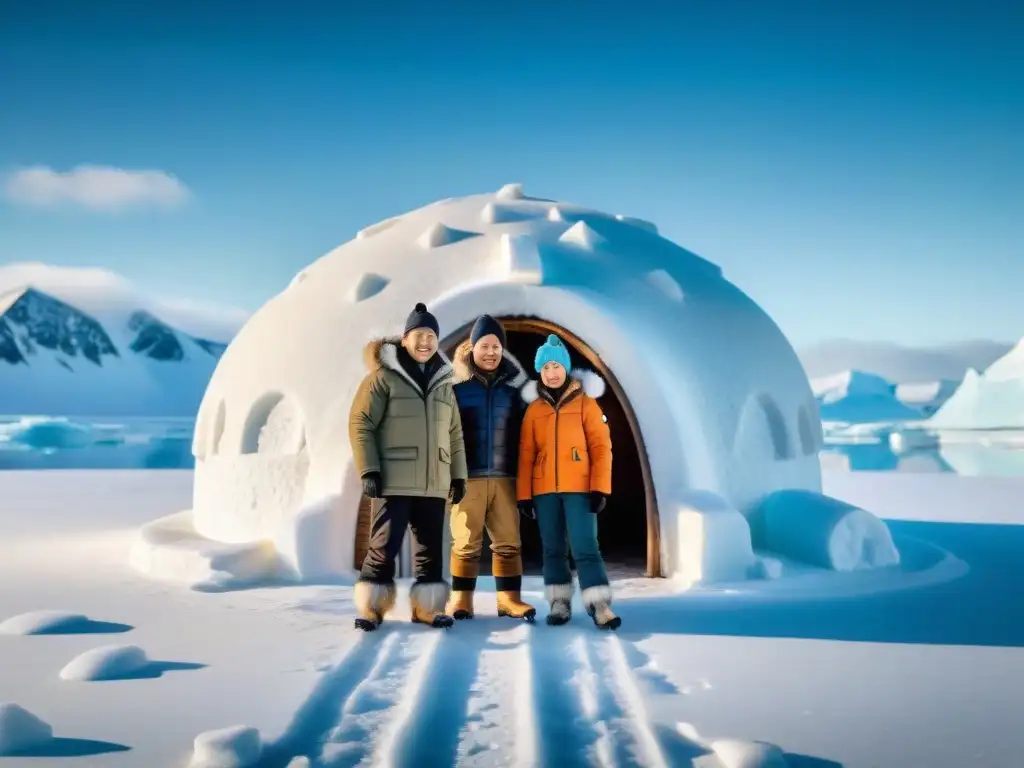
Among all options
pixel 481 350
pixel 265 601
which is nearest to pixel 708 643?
pixel 481 350

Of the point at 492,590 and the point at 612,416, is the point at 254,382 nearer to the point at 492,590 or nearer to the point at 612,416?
the point at 492,590

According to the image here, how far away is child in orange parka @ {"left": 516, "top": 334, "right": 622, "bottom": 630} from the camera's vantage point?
16.0 feet

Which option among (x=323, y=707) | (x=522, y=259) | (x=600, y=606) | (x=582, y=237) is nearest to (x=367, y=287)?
(x=522, y=259)

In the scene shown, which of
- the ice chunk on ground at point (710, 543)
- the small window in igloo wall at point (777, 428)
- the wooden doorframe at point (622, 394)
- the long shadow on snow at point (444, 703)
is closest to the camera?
the long shadow on snow at point (444, 703)

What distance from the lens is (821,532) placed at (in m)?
6.59

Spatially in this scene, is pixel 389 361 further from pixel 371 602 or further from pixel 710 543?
pixel 710 543

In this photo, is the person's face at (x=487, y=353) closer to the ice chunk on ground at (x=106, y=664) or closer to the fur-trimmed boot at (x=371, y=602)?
the fur-trimmed boot at (x=371, y=602)

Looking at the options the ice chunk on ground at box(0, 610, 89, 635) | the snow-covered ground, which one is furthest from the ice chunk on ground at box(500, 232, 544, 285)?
the ice chunk on ground at box(0, 610, 89, 635)

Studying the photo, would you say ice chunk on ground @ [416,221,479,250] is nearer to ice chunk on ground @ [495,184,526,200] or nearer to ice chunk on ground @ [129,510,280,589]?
ice chunk on ground @ [495,184,526,200]

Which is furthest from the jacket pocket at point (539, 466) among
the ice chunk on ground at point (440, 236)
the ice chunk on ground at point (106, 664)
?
the ice chunk on ground at point (440, 236)

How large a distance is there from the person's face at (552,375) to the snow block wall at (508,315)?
64.0 inches

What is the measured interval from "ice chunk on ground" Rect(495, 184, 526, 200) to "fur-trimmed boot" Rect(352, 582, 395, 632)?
483 centimetres

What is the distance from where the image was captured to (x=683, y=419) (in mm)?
6539

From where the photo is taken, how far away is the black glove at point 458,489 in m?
4.91
